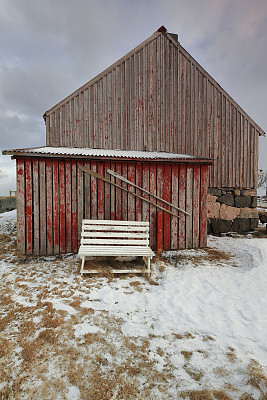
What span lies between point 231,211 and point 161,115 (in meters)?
4.96

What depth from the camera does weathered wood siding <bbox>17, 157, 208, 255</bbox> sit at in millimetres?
4930

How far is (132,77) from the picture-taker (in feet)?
23.9

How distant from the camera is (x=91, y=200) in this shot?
5262mm

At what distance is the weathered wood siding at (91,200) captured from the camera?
493 centimetres

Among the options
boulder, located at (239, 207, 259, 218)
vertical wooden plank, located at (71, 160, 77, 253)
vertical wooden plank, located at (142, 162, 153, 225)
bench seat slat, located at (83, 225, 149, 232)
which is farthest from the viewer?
boulder, located at (239, 207, 259, 218)

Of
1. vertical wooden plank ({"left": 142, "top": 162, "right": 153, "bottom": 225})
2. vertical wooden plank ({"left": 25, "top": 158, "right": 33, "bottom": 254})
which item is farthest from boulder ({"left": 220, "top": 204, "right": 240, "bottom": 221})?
vertical wooden plank ({"left": 25, "top": 158, "right": 33, "bottom": 254})

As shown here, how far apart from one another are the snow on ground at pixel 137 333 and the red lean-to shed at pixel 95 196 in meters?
1.16

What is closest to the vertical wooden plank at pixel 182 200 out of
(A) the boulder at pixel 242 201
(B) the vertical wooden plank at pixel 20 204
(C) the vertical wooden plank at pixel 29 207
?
(A) the boulder at pixel 242 201

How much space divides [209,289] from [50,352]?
2.71 m

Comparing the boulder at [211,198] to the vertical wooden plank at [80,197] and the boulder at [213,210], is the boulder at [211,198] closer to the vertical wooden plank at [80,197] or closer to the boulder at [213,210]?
the boulder at [213,210]

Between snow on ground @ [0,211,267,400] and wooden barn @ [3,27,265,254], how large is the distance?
174 centimetres

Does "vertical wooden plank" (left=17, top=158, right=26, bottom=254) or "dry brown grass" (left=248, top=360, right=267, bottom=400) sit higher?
"vertical wooden plank" (left=17, top=158, right=26, bottom=254)

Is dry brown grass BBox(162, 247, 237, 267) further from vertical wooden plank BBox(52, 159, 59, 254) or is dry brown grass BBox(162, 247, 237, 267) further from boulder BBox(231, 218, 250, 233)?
vertical wooden plank BBox(52, 159, 59, 254)

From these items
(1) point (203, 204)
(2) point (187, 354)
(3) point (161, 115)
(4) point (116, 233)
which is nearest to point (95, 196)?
(4) point (116, 233)
